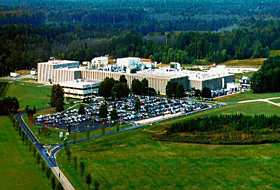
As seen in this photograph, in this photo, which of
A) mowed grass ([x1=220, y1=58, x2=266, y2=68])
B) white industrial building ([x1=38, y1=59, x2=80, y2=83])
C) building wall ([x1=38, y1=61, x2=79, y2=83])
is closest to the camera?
building wall ([x1=38, y1=61, x2=79, y2=83])

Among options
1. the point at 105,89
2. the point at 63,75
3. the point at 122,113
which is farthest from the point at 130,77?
the point at 122,113

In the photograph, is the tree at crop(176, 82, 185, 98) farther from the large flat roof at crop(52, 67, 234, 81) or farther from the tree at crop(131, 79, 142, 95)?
the tree at crop(131, 79, 142, 95)

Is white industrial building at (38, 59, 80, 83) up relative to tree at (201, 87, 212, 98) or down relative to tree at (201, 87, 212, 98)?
up

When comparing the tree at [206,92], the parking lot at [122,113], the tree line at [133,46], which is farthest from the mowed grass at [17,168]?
the tree line at [133,46]

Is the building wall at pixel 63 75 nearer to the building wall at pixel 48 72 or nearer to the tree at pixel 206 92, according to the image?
the building wall at pixel 48 72

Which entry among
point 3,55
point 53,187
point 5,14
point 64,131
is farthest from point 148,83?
point 5,14

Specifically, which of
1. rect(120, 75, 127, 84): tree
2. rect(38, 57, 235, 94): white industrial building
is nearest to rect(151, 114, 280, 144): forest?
rect(38, 57, 235, 94): white industrial building

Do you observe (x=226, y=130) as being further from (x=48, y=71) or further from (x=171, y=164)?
(x=48, y=71)
